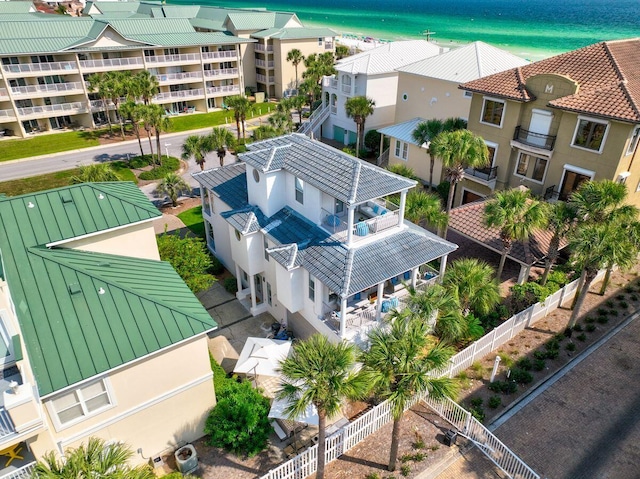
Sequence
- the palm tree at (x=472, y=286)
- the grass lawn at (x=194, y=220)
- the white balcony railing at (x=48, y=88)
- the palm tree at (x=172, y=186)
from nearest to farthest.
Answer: the palm tree at (x=472, y=286) → the grass lawn at (x=194, y=220) → the palm tree at (x=172, y=186) → the white balcony railing at (x=48, y=88)

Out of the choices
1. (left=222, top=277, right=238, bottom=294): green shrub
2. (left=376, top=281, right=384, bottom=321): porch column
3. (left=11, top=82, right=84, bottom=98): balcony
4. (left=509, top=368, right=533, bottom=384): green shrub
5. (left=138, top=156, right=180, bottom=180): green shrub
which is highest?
(left=11, top=82, right=84, bottom=98): balcony

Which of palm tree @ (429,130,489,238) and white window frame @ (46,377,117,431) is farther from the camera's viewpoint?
palm tree @ (429,130,489,238)

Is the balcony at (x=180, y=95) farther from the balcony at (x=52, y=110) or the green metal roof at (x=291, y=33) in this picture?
the green metal roof at (x=291, y=33)

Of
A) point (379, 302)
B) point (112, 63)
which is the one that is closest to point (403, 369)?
point (379, 302)

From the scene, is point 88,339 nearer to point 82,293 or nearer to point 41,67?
point 82,293

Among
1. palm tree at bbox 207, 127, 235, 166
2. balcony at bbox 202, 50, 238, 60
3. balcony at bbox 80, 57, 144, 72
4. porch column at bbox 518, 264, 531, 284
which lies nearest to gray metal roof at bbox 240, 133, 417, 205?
porch column at bbox 518, 264, 531, 284

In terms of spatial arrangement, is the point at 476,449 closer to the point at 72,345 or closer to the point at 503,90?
the point at 72,345

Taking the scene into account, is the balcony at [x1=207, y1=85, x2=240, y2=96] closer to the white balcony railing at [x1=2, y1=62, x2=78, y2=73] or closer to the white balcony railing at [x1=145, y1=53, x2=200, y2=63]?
the white balcony railing at [x1=145, y1=53, x2=200, y2=63]

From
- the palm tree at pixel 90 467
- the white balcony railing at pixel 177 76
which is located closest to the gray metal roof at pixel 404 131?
the palm tree at pixel 90 467
